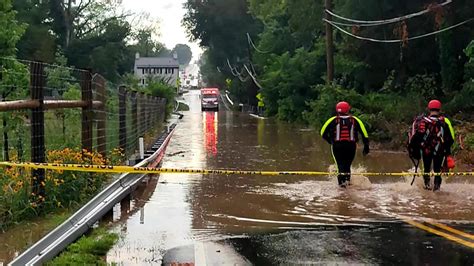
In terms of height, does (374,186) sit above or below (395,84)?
below

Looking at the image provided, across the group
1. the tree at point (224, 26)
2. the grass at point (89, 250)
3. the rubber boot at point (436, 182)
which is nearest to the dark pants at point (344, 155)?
A: the rubber boot at point (436, 182)

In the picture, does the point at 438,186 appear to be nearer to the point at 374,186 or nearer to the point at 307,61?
the point at 374,186

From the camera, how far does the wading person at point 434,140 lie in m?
12.2

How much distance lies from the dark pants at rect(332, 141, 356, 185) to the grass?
17.6 ft

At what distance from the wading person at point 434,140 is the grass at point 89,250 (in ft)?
20.6

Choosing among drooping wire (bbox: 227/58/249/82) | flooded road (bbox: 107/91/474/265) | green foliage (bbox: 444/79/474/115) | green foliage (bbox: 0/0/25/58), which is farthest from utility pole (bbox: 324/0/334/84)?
drooping wire (bbox: 227/58/249/82)

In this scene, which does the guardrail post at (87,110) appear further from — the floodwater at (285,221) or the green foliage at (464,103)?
the green foliage at (464,103)

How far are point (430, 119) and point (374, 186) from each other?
180cm

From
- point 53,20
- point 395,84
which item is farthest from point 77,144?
point 53,20

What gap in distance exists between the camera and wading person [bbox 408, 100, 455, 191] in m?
12.2

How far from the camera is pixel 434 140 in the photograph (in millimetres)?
12305

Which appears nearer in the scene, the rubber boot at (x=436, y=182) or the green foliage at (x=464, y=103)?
the rubber boot at (x=436, y=182)

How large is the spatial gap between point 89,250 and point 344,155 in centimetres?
630

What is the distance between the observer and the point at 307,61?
45281 mm
